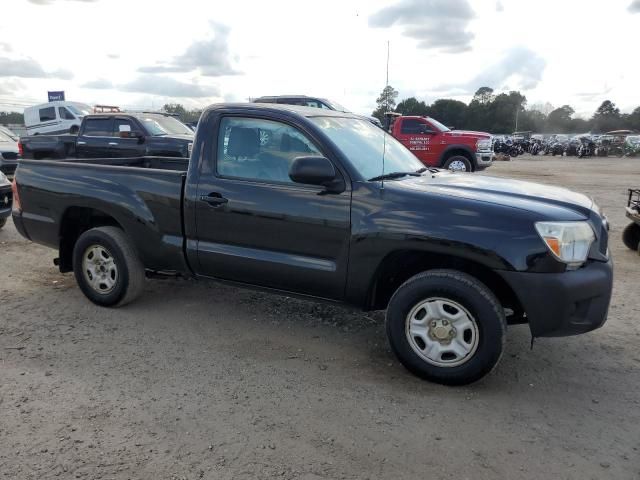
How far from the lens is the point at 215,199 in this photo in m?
4.14

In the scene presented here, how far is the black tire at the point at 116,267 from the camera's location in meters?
4.65

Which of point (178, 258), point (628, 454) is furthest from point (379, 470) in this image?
point (178, 258)

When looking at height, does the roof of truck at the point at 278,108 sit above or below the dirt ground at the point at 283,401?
above

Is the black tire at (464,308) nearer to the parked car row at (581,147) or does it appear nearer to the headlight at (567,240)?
the headlight at (567,240)

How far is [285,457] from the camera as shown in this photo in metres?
2.79

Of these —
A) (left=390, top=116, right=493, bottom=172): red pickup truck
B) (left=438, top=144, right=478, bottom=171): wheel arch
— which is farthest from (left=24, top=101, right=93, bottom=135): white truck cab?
(left=438, top=144, right=478, bottom=171): wheel arch

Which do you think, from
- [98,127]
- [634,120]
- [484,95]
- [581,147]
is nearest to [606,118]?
[634,120]

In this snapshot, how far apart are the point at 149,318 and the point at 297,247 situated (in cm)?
166

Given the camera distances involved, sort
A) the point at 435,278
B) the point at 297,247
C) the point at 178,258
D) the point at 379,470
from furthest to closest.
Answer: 1. the point at 178,258
2. the point at 297,247
3. the point at 435,278
4. the point at 379,470

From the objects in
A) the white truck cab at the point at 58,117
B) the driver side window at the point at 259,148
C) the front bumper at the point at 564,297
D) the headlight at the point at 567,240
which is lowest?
the front bumper at the point at 564,297

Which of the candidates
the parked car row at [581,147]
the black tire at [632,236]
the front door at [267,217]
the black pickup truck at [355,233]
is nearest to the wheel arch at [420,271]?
the black pickup truck at [355,233]

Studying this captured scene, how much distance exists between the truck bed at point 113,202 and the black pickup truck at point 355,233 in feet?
0.05

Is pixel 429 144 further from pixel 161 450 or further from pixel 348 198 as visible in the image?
pixel 161 450

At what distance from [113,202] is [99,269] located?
645 millimetres
